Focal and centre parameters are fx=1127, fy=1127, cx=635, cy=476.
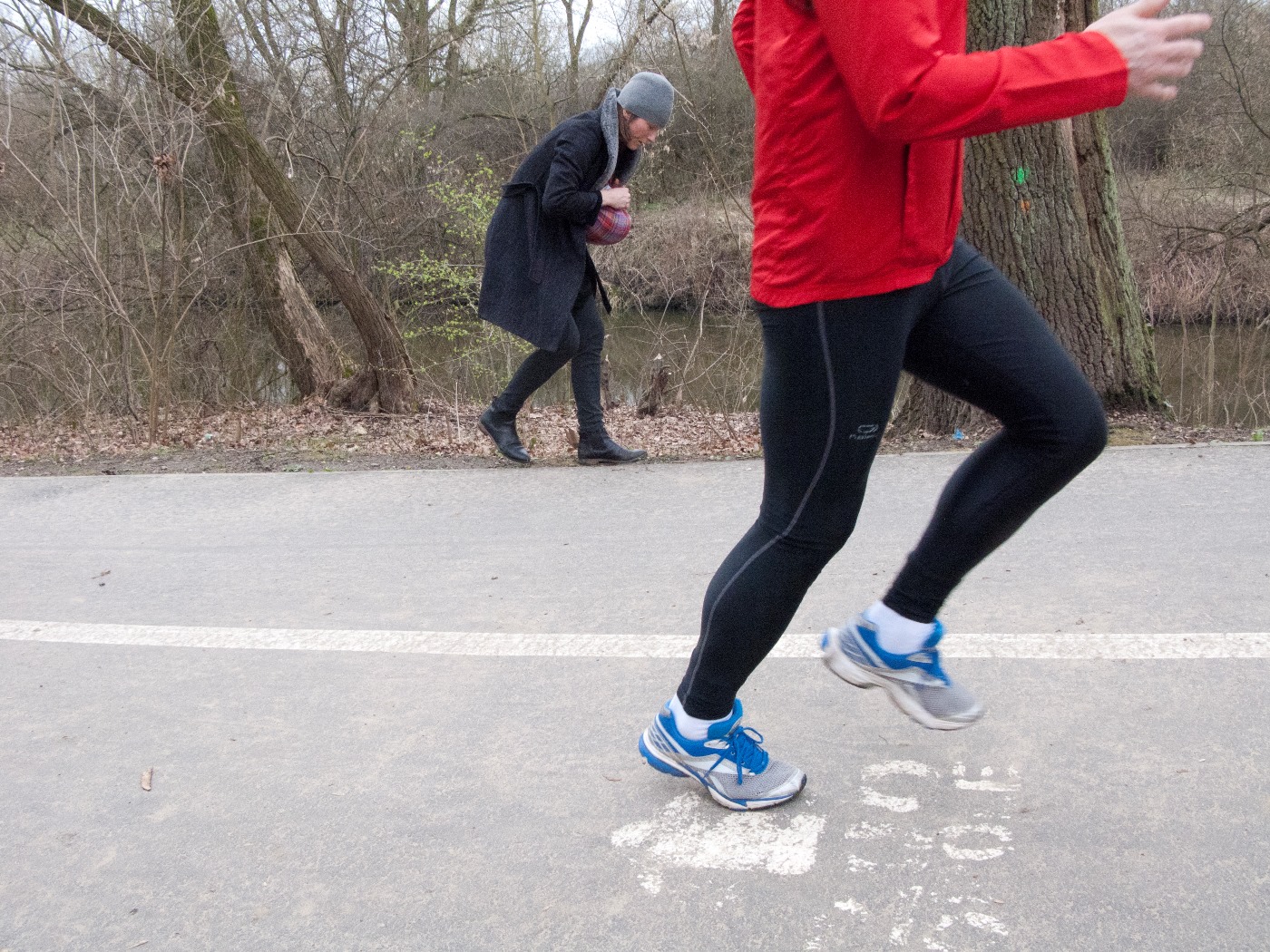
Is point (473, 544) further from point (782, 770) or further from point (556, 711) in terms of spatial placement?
point (782, 770)

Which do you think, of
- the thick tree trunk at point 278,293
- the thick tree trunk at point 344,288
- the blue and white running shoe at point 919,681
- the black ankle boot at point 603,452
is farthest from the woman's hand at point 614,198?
the thick tree trunk at point 278,293

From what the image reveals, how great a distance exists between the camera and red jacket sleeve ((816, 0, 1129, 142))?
67.7 inches

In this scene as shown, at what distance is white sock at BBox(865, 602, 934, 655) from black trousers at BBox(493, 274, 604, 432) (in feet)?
Answer: 10.9

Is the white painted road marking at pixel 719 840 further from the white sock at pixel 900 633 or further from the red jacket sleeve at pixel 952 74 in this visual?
the red jacket sleeve at pixel 952 74

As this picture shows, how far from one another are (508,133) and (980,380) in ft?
46.3

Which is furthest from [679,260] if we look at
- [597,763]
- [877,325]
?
[877,325]

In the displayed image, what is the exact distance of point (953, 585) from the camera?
7.38 feet

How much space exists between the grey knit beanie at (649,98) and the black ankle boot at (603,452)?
1507 mm

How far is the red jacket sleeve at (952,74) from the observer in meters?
1.72

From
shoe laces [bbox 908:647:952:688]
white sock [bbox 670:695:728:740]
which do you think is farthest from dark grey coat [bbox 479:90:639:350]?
shoe laces [bbox 908:647:952:688]

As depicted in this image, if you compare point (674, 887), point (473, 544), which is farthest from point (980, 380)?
point (473, 544)

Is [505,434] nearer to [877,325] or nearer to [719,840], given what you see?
[719,840]

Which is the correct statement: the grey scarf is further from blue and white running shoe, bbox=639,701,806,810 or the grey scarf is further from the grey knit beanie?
blue and white running shoe, bbox=639,701,806,810

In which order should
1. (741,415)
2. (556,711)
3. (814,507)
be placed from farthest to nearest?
(741,415)
(556,711)
(814,507)
